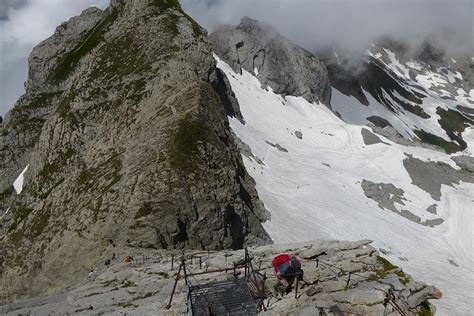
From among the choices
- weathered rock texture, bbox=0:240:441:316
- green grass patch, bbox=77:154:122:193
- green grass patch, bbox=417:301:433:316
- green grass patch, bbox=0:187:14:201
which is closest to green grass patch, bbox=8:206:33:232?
green grass patch, bbox=77:154:122:193

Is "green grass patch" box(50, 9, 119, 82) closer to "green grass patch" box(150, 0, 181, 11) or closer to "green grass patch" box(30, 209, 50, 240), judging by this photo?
"green grass patch" box(150, 0, 181, 11)

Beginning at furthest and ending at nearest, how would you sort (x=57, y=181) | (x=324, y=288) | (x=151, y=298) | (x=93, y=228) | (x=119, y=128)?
(x=57, y=181) → (x=119, y=128) → (x=93, y=228) → (x=151, y=298) → (x=324, y=288)

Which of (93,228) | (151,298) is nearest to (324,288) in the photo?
(151,298)

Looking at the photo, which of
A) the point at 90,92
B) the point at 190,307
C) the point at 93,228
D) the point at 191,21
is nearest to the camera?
the point at 190,307

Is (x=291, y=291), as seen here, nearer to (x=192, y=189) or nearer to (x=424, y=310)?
(x=424, y=310)

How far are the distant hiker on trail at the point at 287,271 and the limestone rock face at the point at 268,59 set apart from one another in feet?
316

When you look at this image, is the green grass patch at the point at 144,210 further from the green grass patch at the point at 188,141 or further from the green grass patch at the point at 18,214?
the green grass patch at the point at 18,214

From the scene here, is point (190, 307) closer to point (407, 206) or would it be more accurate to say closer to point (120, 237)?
point (120, 237)

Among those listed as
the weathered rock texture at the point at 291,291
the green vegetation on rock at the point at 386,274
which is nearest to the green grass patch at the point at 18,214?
the weathered rock texture at the point at 291,291

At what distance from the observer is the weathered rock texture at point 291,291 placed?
16203 mm

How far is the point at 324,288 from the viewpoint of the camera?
17.3 metres

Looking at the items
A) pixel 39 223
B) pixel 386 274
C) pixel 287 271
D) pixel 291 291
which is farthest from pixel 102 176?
pixel 386 274

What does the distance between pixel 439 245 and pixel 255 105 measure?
50029 mm

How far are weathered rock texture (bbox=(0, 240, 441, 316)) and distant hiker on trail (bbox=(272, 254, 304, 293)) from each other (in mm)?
443
